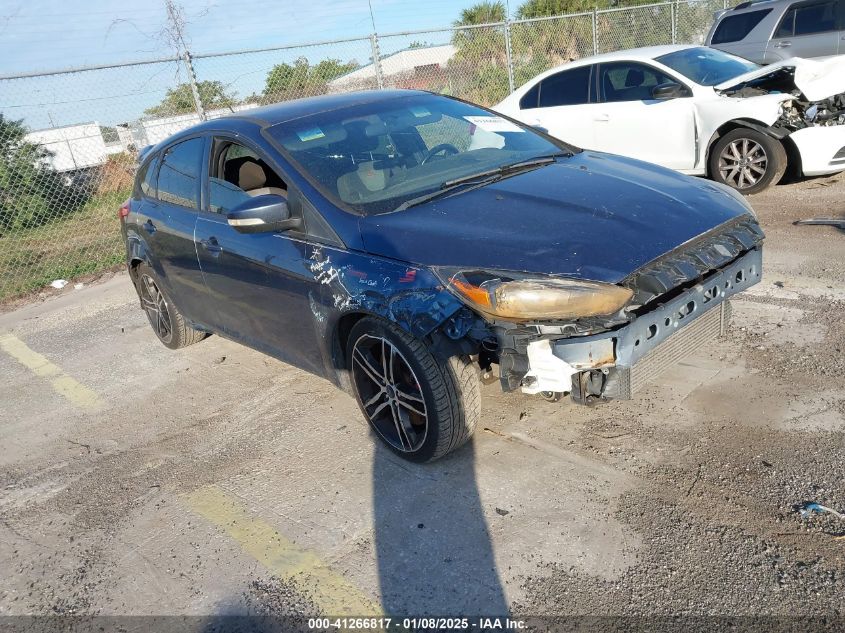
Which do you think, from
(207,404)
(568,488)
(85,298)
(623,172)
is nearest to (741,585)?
(568,488)

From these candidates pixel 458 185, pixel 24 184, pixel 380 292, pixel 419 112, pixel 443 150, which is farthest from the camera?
pixel 24 184

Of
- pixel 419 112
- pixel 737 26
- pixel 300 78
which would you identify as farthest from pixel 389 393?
pixel 737 26

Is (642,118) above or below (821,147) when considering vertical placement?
above

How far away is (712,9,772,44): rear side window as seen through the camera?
39.0 feet

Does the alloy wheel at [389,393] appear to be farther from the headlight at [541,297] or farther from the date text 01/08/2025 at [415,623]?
the date text 01/08/2025 at [415,623]

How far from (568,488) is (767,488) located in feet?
2.67

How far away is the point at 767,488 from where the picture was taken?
297 cm

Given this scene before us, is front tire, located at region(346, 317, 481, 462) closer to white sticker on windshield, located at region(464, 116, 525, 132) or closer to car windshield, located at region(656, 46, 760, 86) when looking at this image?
white sticker on windshield, located at region(464, 116, 525, 132)

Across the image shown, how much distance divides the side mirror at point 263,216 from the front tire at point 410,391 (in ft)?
2.16

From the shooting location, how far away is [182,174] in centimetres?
467

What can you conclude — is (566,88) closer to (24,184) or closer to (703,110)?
(703,110)

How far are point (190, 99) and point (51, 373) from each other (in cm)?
604

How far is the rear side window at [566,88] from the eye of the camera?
8349 millimetres

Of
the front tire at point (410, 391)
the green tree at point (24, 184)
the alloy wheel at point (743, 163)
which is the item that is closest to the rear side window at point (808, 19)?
the alloy wheel at point (743, 163)
